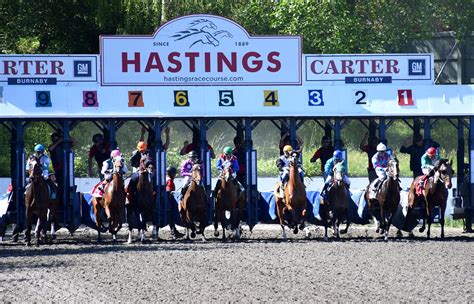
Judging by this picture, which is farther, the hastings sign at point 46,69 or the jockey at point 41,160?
the hastings sign at point 46,69

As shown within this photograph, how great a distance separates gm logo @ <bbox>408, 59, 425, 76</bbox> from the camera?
94.3ft

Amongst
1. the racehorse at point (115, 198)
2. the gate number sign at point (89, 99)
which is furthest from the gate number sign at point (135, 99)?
the racehorse at point (115, 198)

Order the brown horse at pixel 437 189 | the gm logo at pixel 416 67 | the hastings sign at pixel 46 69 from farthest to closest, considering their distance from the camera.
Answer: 1. the gm logo at pixel 416 67
2. the hastings sign at pixel 46 69
3. the brown horse at pixel 437 189

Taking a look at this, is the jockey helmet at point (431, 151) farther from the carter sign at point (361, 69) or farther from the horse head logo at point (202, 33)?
the horse head logo at point (202, 33)

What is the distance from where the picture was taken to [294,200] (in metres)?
26.4

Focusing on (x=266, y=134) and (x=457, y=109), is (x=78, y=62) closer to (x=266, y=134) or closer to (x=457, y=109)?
(x=457, y=109)

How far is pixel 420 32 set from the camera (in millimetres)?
44969

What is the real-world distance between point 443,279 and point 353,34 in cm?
2470

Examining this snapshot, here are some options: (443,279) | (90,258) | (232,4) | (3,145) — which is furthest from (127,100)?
(232,4)

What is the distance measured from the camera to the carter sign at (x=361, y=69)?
93.2ft

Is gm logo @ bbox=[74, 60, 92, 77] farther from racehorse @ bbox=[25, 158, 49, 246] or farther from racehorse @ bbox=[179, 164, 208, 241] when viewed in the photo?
racehorse @ bbox=[179, 164, 208, 241]

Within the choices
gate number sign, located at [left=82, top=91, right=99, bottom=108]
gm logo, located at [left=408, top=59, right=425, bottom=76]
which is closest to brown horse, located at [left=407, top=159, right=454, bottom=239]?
gm logo, located at [left=408, top=59, right=425, bottom=76]

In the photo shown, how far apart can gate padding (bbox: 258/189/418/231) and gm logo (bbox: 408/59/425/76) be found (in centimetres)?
274

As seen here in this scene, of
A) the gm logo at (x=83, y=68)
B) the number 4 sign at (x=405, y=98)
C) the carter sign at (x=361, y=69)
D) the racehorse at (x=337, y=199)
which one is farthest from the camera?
the carter sign at (x=361, y=69)
